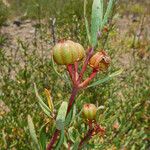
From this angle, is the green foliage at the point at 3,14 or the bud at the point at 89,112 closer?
the bud at the point at 89,112

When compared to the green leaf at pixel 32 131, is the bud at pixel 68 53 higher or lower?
higher

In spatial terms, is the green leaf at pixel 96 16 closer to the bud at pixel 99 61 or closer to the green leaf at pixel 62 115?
the bud at pixel 99 61

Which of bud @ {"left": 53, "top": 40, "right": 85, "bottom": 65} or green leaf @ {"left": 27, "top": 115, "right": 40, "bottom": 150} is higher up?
bud @ {"left": 53, "top": 40, "right": 85, "bottom": 65}

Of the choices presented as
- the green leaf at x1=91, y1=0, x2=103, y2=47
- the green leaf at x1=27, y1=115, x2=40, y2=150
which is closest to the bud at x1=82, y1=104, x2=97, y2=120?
the green leaf at x1=27, y1=115, x2=40, y2=150

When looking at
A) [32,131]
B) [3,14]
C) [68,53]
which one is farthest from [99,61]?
[3,14]

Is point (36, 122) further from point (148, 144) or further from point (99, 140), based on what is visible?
point (148, 144)

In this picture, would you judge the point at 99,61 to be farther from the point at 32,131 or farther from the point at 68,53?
the point at 32,131

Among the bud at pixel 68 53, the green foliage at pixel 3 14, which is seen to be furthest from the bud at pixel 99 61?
the green foliage at pixel 3 14

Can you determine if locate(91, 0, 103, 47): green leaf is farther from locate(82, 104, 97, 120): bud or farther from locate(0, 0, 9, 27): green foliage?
locate(0, 0, 9, 27): green foliage

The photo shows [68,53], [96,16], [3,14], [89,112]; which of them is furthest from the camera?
[3,14]

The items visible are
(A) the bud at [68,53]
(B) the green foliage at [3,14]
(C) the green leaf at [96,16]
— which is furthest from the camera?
(B) the green foliage at [3,14]

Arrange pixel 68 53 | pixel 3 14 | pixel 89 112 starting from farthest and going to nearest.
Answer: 1. pixel 3 14
2. pixel 89 112
3. pixel 68 53

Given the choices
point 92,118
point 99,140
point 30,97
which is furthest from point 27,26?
point 92,118
